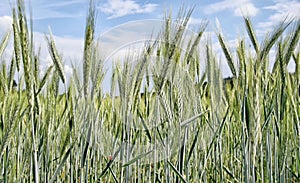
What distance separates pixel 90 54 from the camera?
1091mm

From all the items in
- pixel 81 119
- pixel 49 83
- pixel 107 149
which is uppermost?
pixel 49 83

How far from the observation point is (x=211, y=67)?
1.63 m

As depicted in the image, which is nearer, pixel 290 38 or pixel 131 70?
pixel 131 70

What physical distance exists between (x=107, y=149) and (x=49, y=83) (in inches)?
15.9

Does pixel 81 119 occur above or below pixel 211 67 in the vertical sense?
below

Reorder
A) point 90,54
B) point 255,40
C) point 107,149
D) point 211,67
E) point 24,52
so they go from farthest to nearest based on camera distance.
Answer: point 107,149, point 211,67, point 255,40, point 90,54, point 24,52

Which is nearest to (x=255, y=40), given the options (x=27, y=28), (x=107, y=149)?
(x=27, y=28)

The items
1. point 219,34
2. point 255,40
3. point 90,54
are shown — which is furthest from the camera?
point 219,34

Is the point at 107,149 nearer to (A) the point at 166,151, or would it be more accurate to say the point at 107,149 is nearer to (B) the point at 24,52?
(A) the point at 166,151

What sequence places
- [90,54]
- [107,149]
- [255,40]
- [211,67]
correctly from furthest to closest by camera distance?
[107,149], [211,67], [255,40], [90,54]

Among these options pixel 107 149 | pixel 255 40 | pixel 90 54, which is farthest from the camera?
pixel 107 149

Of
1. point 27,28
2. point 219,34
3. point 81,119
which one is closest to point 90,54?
point 27,28

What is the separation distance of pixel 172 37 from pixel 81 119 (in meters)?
0.36

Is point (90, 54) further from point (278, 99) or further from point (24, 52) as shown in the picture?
point (278, 99)
